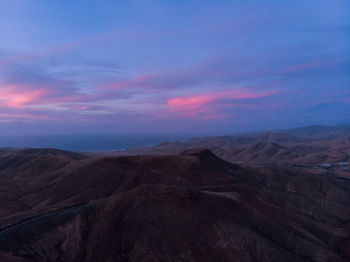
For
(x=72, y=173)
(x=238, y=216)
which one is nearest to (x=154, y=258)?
(x=238, y=216)

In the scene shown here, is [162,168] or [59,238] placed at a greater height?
[162,168]

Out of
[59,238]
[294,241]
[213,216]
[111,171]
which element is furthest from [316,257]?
[111,171]

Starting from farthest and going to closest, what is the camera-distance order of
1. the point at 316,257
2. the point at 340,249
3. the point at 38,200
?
the point at 38,200
the point at 340,249
the point at 316,257

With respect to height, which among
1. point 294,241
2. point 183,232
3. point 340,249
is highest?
point 183,232

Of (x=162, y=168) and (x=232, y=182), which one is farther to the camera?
Answer: (x=162, y=168)

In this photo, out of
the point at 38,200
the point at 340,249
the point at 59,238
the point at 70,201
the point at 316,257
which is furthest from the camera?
the point at 38,200

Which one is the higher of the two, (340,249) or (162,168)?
(162,168)

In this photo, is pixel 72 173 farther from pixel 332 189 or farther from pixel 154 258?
pixel 332 189

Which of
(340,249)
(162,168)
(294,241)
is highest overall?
(162,168)

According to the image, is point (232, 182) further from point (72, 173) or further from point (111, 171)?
point (72, 173)
